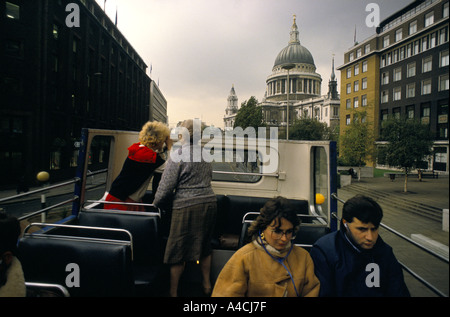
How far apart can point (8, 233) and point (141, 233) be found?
56.3 inches

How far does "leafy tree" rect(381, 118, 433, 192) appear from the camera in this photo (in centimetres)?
2052

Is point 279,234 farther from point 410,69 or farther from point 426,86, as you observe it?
point 410,69

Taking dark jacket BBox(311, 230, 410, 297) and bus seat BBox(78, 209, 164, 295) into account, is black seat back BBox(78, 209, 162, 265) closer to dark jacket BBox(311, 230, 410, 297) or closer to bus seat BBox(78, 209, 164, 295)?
bus seat BBox(78, 209, 164, 295)

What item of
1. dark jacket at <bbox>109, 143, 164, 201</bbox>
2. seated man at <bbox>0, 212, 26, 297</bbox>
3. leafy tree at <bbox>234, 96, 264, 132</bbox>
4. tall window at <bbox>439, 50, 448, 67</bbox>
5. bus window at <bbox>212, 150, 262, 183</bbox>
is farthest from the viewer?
leafy tree at <bbox>234, 96, 264, 132</bbox>

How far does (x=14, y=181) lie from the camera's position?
23.1 meters

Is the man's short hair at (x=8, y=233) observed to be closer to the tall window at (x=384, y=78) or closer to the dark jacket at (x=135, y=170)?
the dark jacket at (x=135, y=170)

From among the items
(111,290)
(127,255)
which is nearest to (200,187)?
(127,255)

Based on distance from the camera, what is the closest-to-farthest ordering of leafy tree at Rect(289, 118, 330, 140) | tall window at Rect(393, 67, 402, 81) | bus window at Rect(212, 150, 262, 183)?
1. bus window at Rect(212, 150, 262, 183)
2. tall window at Rect(393, 67, 402, 81)
3. leafy tree at Rect(289, 118, 330, 140)

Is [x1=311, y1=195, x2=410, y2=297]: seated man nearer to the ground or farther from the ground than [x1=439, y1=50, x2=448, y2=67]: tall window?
nearer to the ground

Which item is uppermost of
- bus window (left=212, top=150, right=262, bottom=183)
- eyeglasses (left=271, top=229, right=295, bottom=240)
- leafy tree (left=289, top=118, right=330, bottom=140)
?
leafy tree (left=289, top=118, right=330, bottom=140)

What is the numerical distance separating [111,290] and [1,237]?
82 centimetres

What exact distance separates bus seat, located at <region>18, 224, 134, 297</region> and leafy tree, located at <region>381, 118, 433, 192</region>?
75.3 ft

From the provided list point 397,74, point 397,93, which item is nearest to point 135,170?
point 397,74

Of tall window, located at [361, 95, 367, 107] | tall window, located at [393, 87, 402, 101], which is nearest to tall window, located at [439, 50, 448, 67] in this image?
tall window, located at [393, 87, 402, 101]
